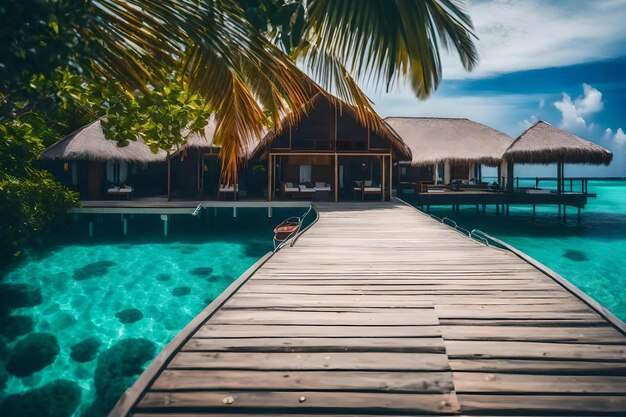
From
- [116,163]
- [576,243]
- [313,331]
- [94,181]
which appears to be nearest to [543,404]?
[313,331]

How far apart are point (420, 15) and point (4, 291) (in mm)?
10625

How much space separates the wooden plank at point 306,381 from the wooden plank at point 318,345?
1.04 ft

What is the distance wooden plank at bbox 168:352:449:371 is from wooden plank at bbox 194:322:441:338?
0.99ft

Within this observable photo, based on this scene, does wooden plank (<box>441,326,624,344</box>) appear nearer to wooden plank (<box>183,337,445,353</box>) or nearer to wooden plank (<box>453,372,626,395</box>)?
wooden plank (<box>183,337,445,353</box>)

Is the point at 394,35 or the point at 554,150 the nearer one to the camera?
the point at 394,35

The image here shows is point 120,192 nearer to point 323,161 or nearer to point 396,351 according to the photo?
point 323,161

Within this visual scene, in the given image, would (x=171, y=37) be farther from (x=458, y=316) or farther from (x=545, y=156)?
(x=545, y=156)

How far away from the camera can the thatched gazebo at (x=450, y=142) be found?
20938 millimetres

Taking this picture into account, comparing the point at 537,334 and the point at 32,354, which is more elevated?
the point at 537,334

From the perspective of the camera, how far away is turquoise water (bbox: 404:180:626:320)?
412 inches

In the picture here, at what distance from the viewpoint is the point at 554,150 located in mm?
17688

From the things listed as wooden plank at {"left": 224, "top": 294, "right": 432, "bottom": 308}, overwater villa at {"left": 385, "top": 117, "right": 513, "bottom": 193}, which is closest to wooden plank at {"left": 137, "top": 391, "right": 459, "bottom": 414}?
wooden plank at {"left": 224, "top": 294, "right": 432, "bottom": 308}

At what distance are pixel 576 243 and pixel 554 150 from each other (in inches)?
176

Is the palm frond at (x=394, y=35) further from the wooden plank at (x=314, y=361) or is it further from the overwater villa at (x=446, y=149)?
the overwater villa at (x=446, y=149)
